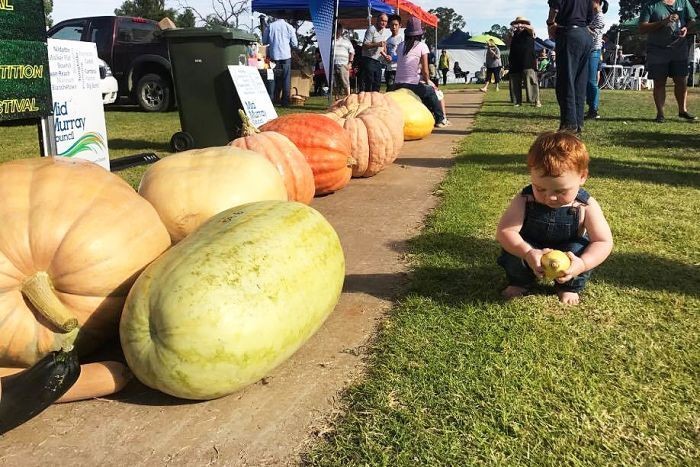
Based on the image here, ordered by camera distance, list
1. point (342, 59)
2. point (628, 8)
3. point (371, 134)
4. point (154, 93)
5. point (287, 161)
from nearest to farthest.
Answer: point (287, 161) < point (371, 134) < point (154, 93) < point (342, 59) < point (628, 8)

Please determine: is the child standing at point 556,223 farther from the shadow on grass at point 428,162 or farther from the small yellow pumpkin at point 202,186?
the shadow on grass at point 428,162

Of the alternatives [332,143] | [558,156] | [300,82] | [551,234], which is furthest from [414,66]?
[300,82]

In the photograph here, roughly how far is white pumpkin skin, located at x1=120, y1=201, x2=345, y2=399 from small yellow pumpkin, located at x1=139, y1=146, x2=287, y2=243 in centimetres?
58

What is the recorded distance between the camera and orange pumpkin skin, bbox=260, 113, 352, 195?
16.4 ft

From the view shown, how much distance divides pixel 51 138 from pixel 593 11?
6.61 metres

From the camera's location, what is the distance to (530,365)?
7.56 ft

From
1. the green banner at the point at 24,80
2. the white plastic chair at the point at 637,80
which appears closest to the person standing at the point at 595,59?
the green banner at the point at 24,80

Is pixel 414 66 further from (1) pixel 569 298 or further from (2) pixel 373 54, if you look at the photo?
(1) pixel 569 298

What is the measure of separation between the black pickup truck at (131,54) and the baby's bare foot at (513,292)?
39.1 feet

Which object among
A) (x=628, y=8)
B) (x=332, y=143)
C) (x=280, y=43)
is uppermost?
(x=628, y=8)

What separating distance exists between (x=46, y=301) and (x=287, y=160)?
235 centimetres

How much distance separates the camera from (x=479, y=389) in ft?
7.07

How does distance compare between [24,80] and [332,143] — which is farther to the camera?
[332,143]

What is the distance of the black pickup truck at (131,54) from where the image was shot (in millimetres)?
13383
